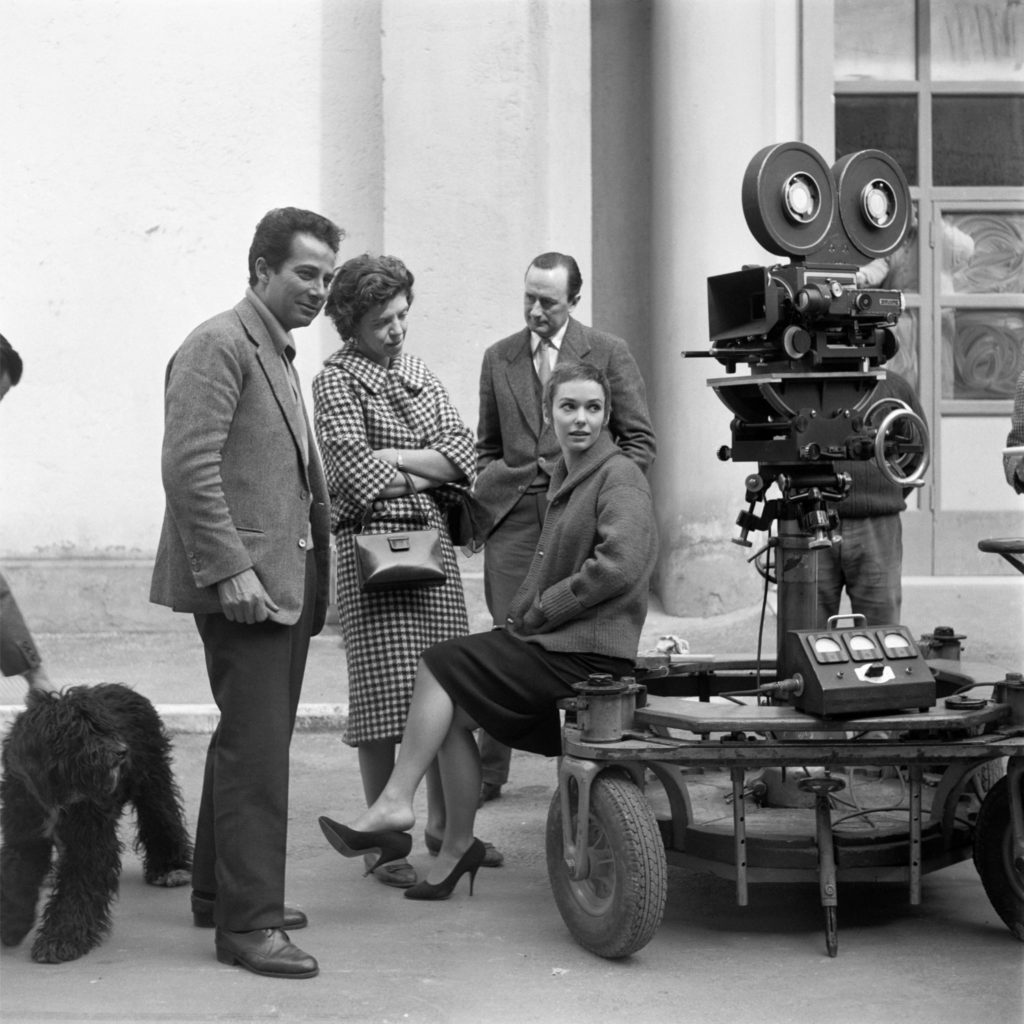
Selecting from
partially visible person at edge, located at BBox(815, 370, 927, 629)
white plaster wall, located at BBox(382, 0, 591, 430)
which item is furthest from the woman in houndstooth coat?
white plaster wall, located at BBox(382, 0, 591, 430)

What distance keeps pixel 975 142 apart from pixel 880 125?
539 mm

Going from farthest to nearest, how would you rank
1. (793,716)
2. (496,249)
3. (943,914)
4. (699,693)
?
(496,249)
(699,693)
(943,914)
(793,716)

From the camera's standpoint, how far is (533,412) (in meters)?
6.06

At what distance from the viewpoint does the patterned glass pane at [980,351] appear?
31.1 feet

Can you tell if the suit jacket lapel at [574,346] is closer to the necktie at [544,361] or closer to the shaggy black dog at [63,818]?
the necktie at [544,361]

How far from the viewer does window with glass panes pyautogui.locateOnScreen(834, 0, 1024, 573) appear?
945 cm

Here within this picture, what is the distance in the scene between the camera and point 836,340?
4.87 metres

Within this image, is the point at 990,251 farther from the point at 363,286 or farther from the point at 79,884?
the point at 79,884

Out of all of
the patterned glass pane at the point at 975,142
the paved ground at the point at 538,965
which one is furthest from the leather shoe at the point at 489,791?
the patterned glass pane at the point at 975,142

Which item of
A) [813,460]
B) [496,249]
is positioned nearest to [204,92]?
[496,249]

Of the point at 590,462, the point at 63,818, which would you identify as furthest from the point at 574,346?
the point at 63,818

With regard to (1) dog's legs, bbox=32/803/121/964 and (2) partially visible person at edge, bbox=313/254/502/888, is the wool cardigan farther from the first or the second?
(1) dog's legs, bbox=32/803/121/964

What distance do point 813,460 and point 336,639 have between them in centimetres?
471

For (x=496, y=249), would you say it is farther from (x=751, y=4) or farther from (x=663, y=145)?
(x=751, y=4)
